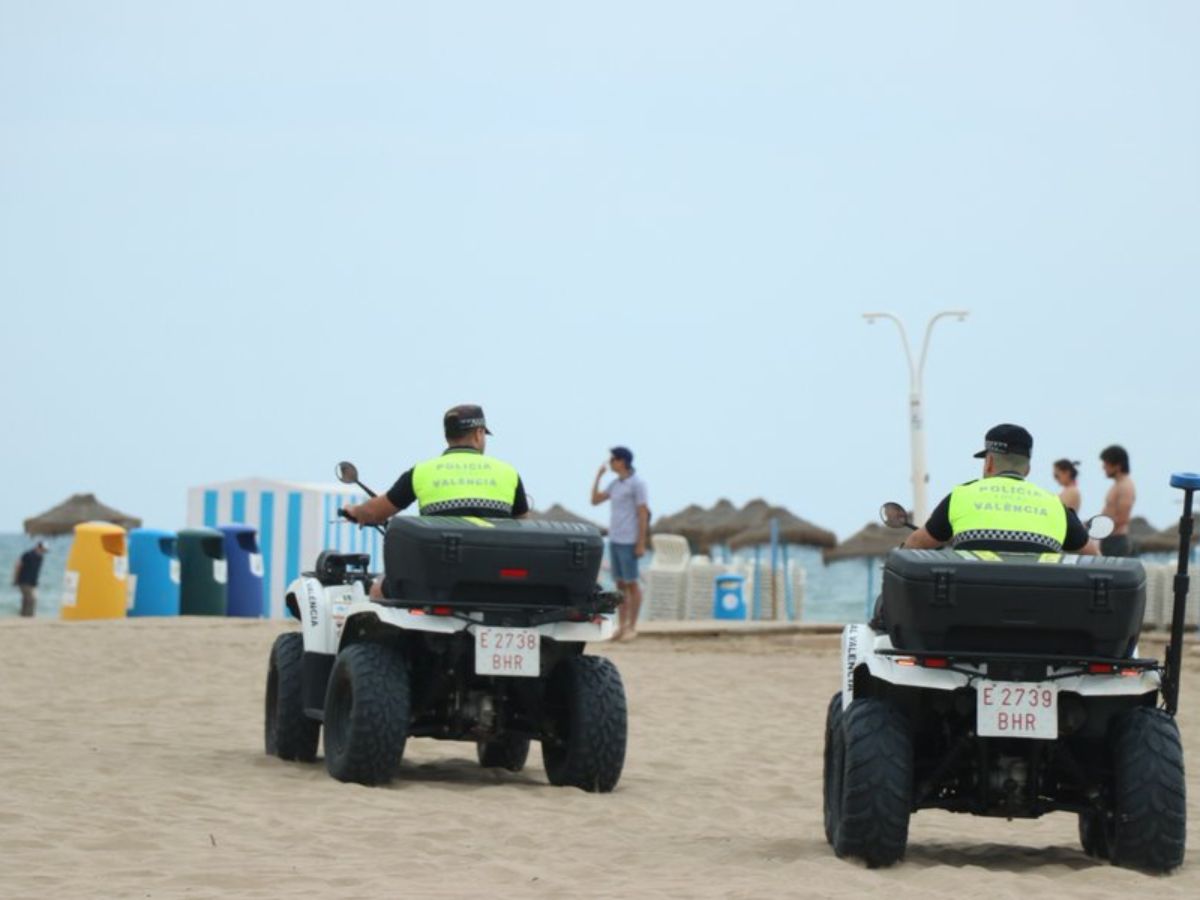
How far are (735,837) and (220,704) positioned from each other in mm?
6822

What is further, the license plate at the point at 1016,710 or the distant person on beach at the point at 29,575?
the distant person on beach at the point at 29,575

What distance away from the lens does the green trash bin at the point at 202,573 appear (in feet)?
84.8

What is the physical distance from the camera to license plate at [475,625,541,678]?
10.1 m

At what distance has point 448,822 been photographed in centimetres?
931

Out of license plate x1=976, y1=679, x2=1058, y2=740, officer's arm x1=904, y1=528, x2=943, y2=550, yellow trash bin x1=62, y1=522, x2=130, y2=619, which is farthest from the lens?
yellow trash bin x1=62, y1=522, x2=130, y2=619

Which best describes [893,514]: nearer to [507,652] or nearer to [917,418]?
[507,652]

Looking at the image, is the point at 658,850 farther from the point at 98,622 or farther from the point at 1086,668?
the point at 98,622

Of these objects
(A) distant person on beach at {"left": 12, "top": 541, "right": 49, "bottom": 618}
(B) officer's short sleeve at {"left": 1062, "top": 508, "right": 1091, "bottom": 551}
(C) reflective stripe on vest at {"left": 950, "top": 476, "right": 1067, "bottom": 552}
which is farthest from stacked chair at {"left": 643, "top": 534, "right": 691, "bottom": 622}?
(C) reflective stripe on vest at {"left": 950, "top": 476, "right": 1067, "bottom": 552}

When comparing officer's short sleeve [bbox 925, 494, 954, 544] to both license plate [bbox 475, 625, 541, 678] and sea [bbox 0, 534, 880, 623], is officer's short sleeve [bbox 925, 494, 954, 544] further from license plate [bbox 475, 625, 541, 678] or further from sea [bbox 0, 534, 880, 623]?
sea [bbox 0, 534, 880, 623]

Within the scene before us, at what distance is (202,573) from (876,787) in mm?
18727

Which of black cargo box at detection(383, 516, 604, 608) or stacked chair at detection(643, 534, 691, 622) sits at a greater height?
black cargo box at detection(383, 516, 604, 608)

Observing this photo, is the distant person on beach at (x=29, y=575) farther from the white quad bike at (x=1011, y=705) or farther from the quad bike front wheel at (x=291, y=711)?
the white quad bike at (x=1011, y=705)

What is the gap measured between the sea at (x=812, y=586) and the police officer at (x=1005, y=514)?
26.0 metres

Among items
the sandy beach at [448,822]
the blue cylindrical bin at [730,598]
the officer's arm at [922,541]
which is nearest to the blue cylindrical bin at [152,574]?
the sandy beach at [448,822]
